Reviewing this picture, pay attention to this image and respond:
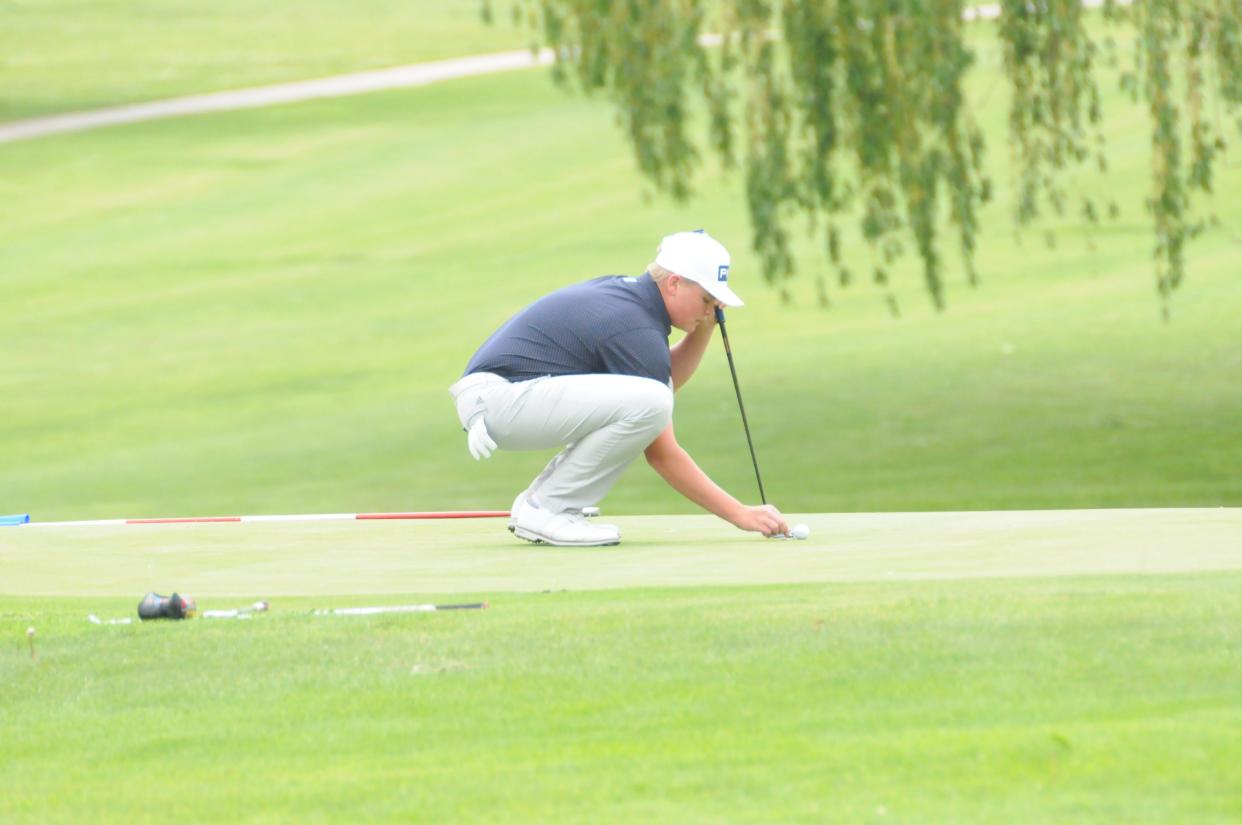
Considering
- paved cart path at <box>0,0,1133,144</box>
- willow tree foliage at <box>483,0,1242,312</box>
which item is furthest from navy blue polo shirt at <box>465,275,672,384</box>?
paved cart path at <box>0,0,1133,144</box>

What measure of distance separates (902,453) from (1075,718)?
13.6 metres

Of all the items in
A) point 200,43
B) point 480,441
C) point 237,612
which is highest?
point 237,612

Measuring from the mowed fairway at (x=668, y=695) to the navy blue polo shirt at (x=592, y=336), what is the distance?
101cm

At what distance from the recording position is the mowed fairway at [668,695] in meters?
4.22

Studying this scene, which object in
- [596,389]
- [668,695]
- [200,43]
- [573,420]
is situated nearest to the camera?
[668,695]

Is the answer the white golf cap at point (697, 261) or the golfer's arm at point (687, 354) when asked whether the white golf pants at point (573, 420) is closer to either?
the white golf cap at point (697, 261)

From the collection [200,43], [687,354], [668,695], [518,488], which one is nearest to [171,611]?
[668,695]

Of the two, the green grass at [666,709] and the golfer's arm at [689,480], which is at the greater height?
the green grass at [666,709]

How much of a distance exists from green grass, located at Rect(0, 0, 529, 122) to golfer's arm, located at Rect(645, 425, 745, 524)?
34.2m

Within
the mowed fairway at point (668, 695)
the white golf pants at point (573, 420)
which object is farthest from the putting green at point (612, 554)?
the white golf pants at point (573, 420)

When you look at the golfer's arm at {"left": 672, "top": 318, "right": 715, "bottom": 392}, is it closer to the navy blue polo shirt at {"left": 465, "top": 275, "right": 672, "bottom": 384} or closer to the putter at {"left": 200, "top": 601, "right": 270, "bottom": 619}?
the navy blue polo shirt at {"left": 465, "top": 275, "right": 672, "bottom": 384}

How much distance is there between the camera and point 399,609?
610 cm

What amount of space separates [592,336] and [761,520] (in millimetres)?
947

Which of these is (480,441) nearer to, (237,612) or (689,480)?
(689,480)
